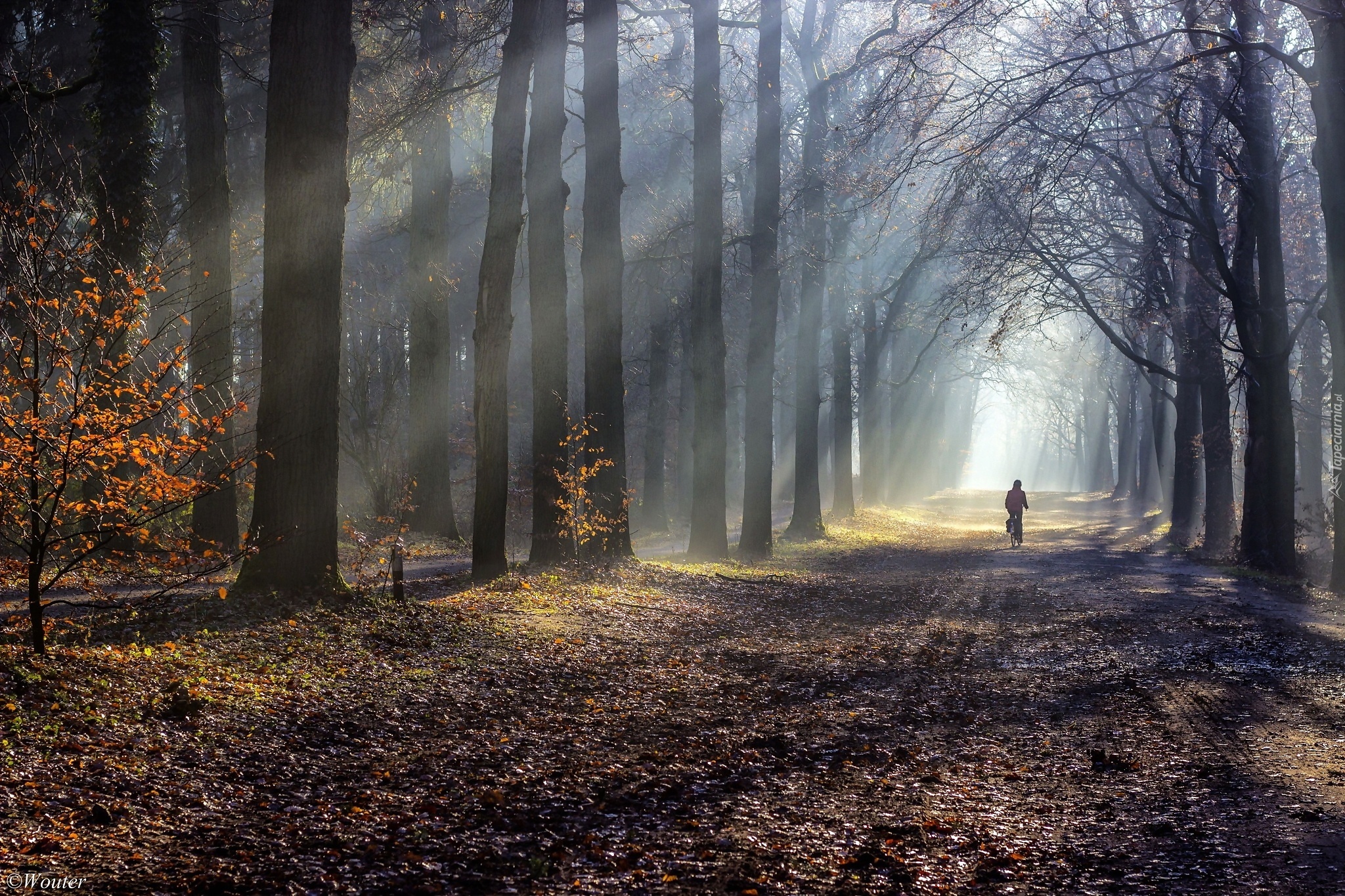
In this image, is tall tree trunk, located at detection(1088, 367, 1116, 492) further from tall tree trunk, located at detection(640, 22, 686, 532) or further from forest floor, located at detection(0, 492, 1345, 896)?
forest floor, located at detection(0, 492, 1345, 896)

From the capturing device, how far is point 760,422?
20969 mm

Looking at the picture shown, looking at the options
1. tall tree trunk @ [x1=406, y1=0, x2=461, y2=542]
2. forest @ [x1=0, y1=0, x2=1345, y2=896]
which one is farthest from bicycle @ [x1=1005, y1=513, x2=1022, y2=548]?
tall tree trunk @ [x1=406, y1=0, x2=461, y2=542]

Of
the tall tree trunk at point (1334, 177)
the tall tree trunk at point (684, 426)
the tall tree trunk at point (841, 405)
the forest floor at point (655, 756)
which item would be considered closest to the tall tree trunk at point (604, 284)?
the forest floor at point (655, 756)

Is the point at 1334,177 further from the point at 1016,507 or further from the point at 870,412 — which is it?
the point at 870,412

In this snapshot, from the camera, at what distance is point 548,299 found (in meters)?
14.5

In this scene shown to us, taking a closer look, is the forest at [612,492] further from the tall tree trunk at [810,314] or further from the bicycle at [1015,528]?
the bicycle at [1015,528]

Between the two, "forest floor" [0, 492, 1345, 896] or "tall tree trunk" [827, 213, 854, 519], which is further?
"tall tree trunk" [827, 213, 854, 519]

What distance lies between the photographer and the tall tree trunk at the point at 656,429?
27.8 metres

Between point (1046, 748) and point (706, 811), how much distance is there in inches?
102

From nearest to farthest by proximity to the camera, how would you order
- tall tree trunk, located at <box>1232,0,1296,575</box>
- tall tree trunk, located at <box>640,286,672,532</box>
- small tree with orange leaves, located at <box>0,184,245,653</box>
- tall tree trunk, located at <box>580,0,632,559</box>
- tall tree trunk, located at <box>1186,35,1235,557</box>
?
small tree with orange leaves, located at <box>0,184,245,653</box> < tall tree trunk, located at <box>580,0,632,559</box> < tall tree trunk, located at <box>1232,0,1296,575</box> < tall tree trunk, located at <box>1186,35,1235,557</box> < tall tree trunk, located at <box>640,286,672,532</box>

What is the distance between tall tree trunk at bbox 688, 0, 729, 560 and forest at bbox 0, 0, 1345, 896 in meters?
0.09

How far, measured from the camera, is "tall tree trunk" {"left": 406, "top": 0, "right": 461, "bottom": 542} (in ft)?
67.9

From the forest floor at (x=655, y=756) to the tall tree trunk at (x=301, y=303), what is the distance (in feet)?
2.66

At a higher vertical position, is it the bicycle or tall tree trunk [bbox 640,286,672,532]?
tall tree trunk [bbox 640,286,672,532]
